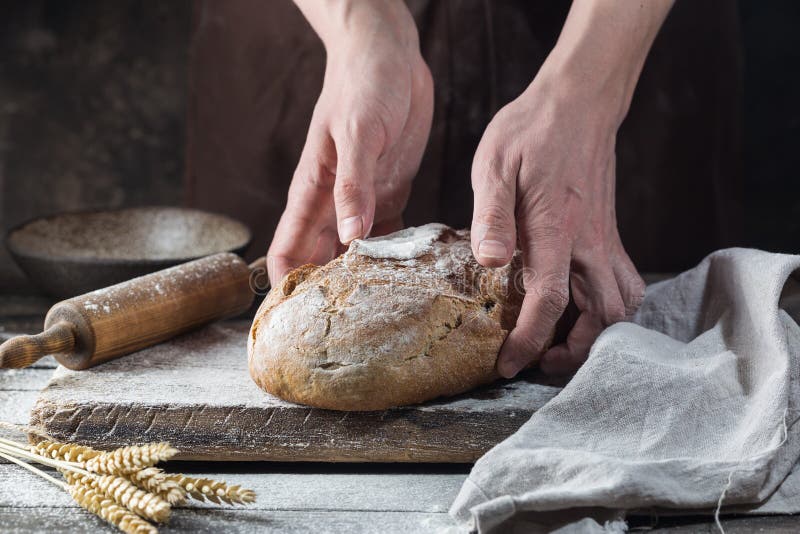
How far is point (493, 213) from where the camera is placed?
1492 mm

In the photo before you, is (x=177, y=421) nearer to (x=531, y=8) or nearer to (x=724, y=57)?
(x=531, y=8)

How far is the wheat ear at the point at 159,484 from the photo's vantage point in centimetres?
119

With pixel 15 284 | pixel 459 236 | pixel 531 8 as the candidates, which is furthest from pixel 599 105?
pixel 15 284

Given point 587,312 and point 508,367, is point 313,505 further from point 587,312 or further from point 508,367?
point 587,312

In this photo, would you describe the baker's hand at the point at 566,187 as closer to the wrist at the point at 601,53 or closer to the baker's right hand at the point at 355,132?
the wrist at the point at 601,53

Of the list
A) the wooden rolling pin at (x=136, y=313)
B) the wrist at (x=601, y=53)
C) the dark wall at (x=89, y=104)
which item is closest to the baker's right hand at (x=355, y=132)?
the wooden rolling pin at (x=136, y=313)

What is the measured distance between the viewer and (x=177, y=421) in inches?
56.2

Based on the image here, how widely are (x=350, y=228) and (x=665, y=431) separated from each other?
0.69 meters

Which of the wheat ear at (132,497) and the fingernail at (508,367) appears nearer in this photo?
the wheat ear at (132,497)

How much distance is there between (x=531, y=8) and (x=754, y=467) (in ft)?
5.23

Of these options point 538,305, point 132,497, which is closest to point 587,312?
point 538,305

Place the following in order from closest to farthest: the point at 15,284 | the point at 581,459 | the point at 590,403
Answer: the point at 581,459 < the point at 590,403 < the point at 15,284

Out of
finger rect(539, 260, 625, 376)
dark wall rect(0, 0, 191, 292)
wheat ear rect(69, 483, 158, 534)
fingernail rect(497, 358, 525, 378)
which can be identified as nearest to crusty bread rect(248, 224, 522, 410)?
fingernail rect(497, 358, 525, 378)

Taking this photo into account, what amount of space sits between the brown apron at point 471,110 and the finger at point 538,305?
1.07 meters
